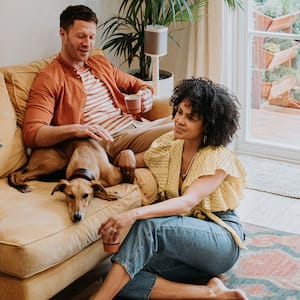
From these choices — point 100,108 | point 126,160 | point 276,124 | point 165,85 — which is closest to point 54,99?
point 100,108

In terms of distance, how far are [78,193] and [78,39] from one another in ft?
2.89

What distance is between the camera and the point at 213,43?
4074 millimetres

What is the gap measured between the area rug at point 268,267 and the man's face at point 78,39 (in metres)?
1.18

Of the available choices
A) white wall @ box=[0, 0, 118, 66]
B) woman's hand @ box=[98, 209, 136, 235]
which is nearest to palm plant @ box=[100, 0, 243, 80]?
white wall @ box=[0, 0, 118, 66]

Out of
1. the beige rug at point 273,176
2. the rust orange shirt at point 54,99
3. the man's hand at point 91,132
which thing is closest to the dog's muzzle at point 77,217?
the man's hand at point 91,132

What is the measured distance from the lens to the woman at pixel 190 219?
8.23ft

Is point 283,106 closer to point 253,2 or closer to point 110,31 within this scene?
point 253,2

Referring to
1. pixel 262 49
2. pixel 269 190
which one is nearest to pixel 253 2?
pixel 262 49

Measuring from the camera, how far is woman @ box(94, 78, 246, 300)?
98.7 inches

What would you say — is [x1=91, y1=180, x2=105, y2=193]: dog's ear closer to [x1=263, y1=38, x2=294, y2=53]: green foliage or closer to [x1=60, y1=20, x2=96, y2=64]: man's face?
[x1=60, y1=20, x2=96, y2=64]: man's face

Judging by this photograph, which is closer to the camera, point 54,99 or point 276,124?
point 54,99

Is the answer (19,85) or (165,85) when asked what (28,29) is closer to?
(19,85)

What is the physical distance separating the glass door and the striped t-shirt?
1239 mm

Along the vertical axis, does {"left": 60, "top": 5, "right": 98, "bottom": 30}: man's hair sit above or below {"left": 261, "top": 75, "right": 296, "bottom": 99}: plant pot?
above
